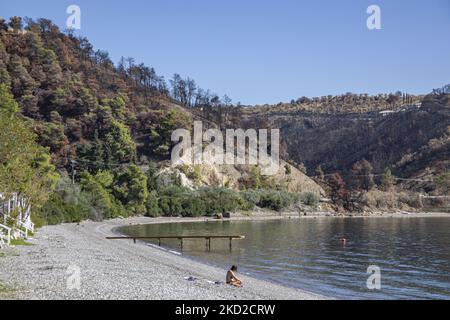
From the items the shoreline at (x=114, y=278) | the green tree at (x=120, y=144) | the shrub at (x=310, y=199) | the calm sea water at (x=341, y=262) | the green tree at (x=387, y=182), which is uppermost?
the green tree at (x=120, y=144)

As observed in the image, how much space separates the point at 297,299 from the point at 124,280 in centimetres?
738

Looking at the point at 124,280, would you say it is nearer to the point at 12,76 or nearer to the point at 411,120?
the point at 12,76

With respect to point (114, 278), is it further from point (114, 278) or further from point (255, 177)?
point (255, 177)

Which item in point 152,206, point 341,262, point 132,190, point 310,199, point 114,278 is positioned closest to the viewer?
point 114,278

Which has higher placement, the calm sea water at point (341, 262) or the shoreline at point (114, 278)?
the shoreline at point (114, 278)

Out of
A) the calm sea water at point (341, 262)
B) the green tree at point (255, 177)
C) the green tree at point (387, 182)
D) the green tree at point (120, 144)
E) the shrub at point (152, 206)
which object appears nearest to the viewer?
the calm sea water at point (341, 262)

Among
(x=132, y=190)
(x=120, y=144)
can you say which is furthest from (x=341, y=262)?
(x=120, y=144)

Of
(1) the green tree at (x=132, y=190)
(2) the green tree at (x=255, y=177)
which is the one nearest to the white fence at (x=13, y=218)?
(1) the green tree at (x=132, y=190)

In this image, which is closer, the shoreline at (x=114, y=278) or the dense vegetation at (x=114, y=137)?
the shoreline at (x=114, y=278)

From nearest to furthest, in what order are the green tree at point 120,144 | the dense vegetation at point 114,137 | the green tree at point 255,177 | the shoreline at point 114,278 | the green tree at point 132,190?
the shoreline at point 114,278 → the dense vegetation at point 114,137 → the green tree at point 132,190 → the green tree at point 120,144 → the green tree at point 255,177

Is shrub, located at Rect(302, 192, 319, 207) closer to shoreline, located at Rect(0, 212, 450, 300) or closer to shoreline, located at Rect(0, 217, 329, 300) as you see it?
shoreline, located at Rect(0, 212, 450, 300)

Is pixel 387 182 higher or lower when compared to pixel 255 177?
lower

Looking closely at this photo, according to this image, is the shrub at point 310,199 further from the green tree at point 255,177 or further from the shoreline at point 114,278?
the shoreline at point 114,278
